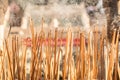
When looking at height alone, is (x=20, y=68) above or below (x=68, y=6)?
below

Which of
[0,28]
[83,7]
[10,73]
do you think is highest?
[83,7]

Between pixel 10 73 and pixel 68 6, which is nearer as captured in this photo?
pixel 10 73

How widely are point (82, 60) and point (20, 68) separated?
0.26 m

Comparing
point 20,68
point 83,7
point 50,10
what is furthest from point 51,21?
point 20,68

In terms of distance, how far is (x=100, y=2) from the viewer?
2.00 m

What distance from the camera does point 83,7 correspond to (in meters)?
2.01

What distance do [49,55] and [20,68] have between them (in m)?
0.14

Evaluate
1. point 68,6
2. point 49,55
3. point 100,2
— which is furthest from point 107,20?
point 49,55

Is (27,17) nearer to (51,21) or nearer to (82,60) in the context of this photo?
(51,21)

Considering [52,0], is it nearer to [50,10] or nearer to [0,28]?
[50,10]

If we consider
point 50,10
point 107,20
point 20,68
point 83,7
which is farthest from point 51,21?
point 20,68

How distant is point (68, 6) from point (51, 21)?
5.9 inches

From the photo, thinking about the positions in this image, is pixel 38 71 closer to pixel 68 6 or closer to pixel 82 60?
pixel 82 60

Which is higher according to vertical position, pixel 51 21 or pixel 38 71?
pixel 51 21
